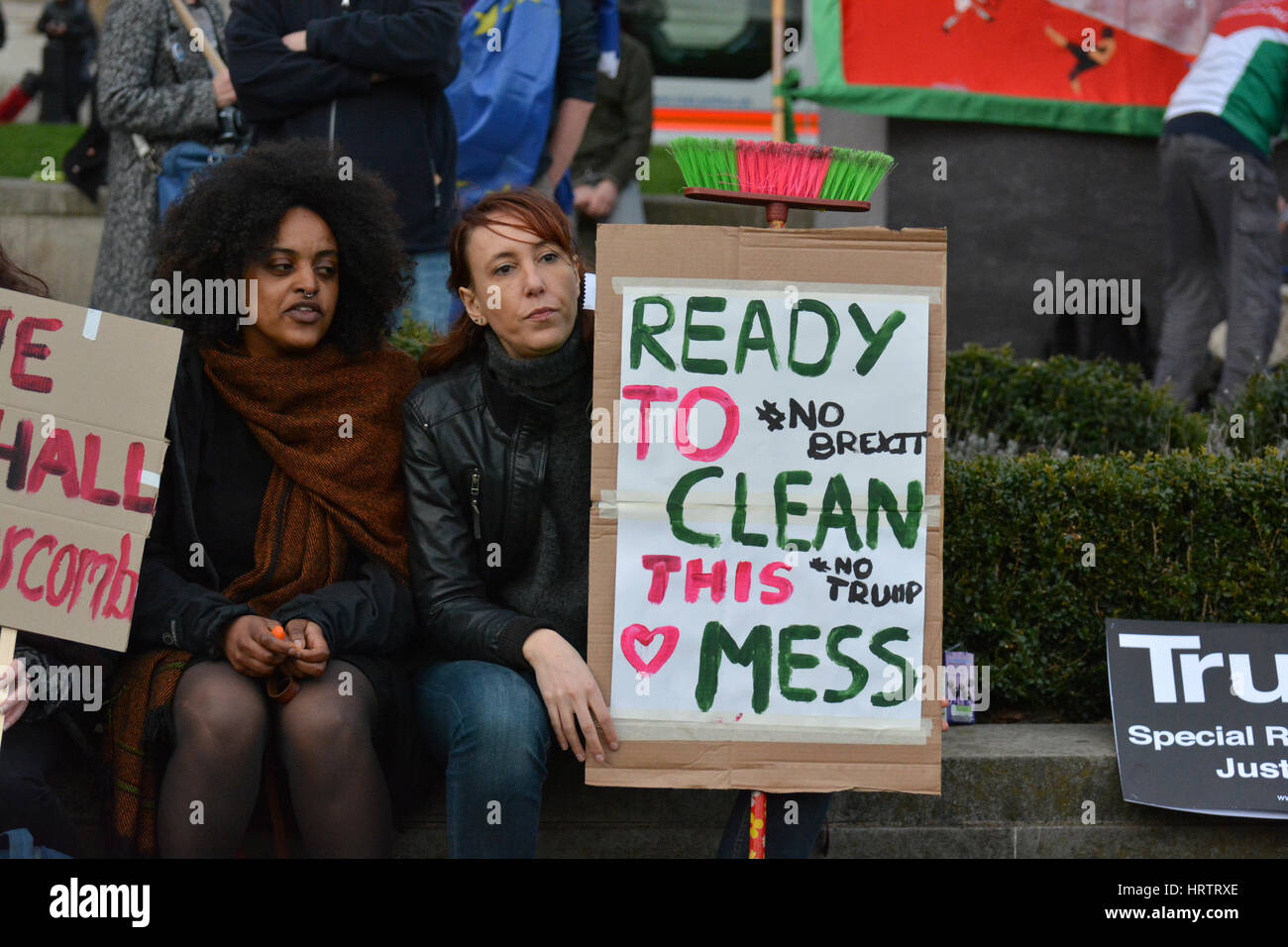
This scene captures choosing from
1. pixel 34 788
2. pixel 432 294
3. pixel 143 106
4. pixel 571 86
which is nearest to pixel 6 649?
pixel 34 788

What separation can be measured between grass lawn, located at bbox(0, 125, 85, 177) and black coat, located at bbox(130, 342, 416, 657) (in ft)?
18.9

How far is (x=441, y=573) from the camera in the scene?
10.8 feet

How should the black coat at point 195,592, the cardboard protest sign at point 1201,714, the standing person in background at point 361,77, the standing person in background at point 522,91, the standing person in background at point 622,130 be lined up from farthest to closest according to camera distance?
the standing person in background at point 622,130, the standing person in background at point 522,91, the standing person in background at point 361,77, the cardboard protest sign at point 1201,714, the black coat at point 195,592

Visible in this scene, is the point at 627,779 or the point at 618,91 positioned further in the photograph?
the point at 618,91

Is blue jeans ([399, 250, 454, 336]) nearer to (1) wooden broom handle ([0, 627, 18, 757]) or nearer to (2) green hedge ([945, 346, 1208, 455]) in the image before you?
(2) green hedge ([945, 346, 1208, 455])

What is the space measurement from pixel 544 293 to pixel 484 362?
0.23m

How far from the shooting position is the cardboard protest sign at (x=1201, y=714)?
3.71 meters

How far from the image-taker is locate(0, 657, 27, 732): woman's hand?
10.1 ft

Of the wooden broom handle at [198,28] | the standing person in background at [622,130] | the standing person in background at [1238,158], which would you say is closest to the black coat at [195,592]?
the wooden broom handle at [198,28]

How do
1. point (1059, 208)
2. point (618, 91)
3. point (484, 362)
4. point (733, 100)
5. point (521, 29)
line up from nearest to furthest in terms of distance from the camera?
point (484, 362), point (521, 29), point (618, 91), point (1059, 208), point (733, 100)

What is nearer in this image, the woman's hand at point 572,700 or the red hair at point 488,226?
the woman's hand at point 572,700

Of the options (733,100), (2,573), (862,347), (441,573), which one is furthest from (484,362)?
(733,100)

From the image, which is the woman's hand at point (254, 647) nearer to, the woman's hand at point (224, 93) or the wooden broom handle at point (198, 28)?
the woman's hand at point (224, 93)
